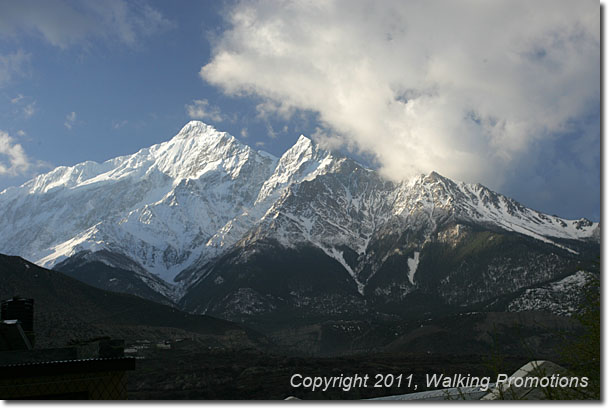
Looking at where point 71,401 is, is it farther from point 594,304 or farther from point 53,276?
point 53,276

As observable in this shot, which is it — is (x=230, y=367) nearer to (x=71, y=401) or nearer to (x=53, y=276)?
(x=53, y=276)

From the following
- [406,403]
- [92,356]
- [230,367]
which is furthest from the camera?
[230,367]

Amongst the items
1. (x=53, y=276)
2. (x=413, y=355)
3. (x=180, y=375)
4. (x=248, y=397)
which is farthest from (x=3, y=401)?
(x=53, y=276)

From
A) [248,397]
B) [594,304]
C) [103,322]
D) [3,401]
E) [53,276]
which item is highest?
[53,276]

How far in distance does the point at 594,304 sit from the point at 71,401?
45.1ft

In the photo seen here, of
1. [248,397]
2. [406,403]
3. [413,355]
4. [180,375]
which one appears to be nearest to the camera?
[406,403]

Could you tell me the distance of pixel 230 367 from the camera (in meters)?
135

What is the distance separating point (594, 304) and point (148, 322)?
604 ft

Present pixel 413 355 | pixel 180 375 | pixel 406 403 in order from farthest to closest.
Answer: pixel 413 355 → pixel 180 375 → pixel 406 403

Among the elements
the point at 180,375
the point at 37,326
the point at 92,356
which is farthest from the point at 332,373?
the point at 92,356

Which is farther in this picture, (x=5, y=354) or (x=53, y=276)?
(x=53, y=276)

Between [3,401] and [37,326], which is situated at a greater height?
[37,326]

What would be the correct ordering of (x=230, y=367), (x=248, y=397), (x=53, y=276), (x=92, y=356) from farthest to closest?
(x=53, y=276) < (x=230, y=367) < (x=248, y=397) < (x=92, y=356)

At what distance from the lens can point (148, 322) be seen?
189500mm
